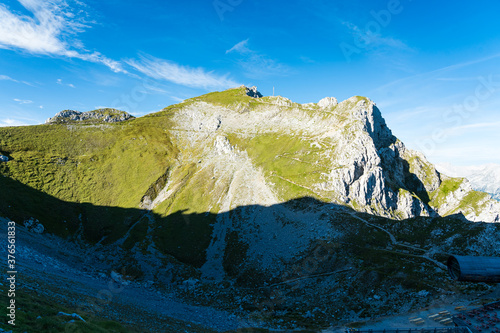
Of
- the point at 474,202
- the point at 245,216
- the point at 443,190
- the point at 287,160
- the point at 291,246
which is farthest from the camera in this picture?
the point at 443,190

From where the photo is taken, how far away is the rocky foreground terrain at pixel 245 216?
55312 mm

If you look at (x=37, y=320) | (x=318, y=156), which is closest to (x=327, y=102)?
(x=318, y=156)

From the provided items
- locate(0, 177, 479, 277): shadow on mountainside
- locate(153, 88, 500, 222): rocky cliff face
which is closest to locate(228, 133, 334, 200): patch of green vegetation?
locate(153, 88, 500, 222): rocky cliff face

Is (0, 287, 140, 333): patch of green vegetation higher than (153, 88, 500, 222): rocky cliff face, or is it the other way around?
(153, 88, 500, 222): rocky cliff face

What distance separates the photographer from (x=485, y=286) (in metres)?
48.2

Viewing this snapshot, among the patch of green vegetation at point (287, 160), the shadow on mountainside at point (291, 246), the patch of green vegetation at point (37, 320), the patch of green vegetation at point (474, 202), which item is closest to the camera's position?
the patch of green vegetation at point (37, 320)

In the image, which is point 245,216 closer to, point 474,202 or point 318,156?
point 318,156

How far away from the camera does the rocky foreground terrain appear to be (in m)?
55.3

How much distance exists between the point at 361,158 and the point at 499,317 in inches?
3433

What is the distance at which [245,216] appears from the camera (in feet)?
336

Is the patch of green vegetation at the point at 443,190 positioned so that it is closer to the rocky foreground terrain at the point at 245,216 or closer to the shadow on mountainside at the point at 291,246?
the rocky foreground terrain at the point at 245,216

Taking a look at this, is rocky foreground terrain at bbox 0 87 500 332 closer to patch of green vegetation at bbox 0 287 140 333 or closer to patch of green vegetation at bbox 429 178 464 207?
patch of green vegetation at bbox 429 178 464 207

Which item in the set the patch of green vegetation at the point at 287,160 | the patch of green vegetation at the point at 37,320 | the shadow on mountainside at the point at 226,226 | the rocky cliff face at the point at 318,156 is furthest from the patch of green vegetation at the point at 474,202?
the patch of green vegetation at the point at 37,320

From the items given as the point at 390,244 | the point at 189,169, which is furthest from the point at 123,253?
the point at 390,244
